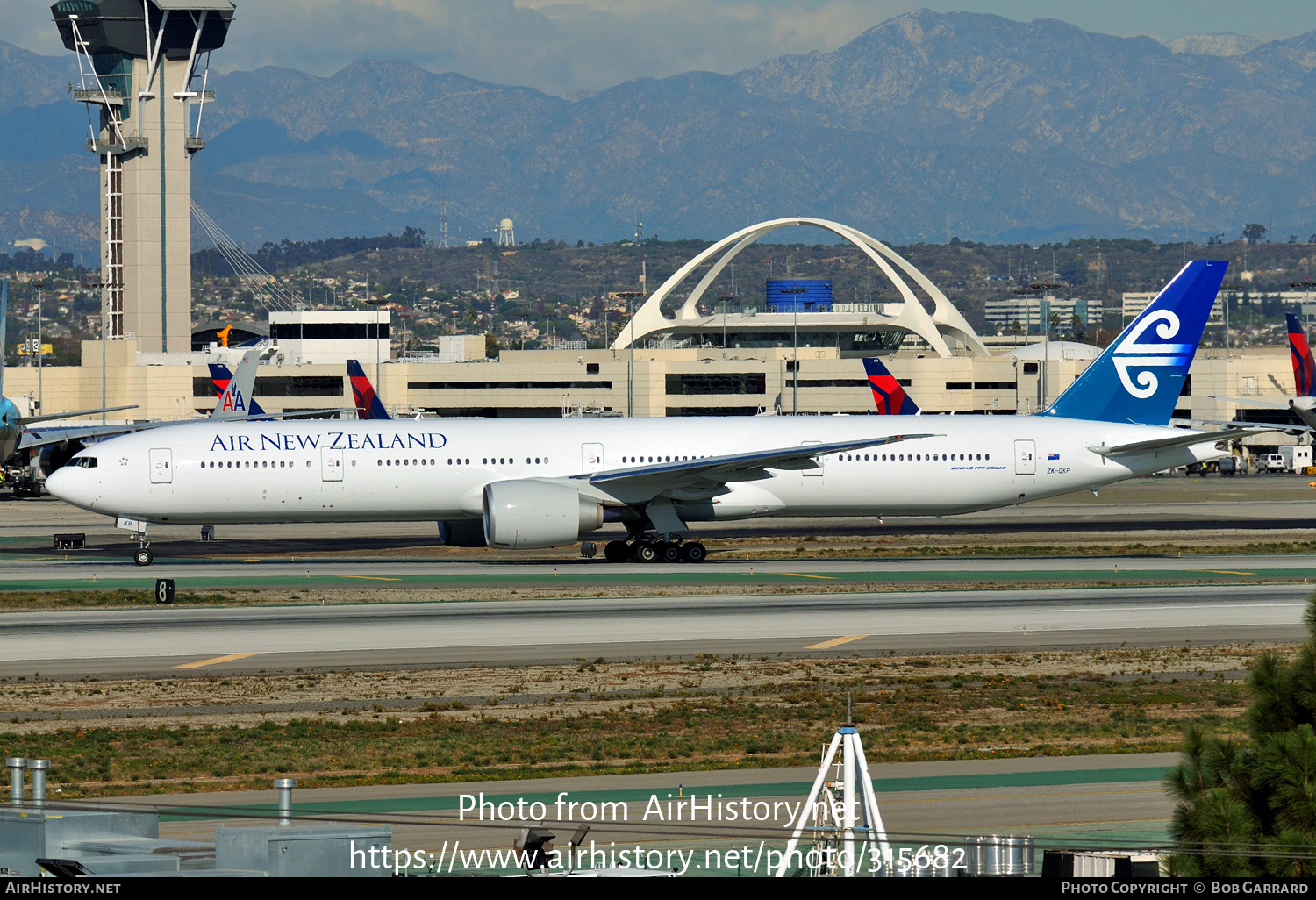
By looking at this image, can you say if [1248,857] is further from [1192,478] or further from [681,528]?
[1192,478]

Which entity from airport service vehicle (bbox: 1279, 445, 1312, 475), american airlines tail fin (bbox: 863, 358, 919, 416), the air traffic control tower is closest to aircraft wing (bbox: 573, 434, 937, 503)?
american airlines tail fin (bbox: 863, 358, 919, 416)

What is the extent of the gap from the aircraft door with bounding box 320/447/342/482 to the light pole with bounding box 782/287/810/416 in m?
68.4

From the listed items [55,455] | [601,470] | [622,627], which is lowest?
[622,627]

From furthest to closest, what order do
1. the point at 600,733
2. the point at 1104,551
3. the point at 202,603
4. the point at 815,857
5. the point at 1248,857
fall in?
the point at 1104,551, the point at 202,603, the point at 600,733, the point at 815,857, the point at 1248,857

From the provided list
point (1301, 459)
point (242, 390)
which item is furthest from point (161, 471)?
point (1301, 459)

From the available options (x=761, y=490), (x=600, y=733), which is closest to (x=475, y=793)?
(x=600, y=733)

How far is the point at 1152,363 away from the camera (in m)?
50.3

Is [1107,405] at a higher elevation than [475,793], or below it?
higher

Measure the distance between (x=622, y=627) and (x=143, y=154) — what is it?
140769 millimetres

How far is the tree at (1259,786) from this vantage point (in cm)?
994

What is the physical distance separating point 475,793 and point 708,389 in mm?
114402

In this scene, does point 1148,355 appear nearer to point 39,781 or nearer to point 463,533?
point 463,533

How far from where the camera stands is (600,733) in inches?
853

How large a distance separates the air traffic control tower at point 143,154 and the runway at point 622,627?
130m
